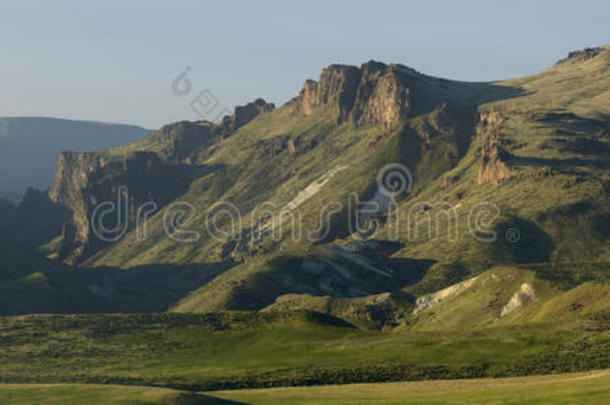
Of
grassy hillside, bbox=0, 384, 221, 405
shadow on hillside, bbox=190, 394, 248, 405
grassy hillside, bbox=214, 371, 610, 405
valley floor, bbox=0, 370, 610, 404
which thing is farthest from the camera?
shadow on hillside, bbox=190, 394, 248, 405

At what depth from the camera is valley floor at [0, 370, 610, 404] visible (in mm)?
80312

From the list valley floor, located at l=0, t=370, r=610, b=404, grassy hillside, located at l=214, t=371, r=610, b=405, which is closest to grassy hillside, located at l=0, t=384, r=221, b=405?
valley floor, located at l=0, t=370, r=610, b=404

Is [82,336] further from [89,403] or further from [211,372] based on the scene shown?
[89,403]

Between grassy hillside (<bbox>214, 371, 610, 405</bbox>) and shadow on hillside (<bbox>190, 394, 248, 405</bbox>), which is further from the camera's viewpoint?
shadow on hillside (<bbox>190, 394, 248, 405</bbox>)

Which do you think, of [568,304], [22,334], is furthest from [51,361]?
[568,304]

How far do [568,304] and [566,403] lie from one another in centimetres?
8386

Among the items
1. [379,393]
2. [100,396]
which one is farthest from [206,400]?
[379,393]

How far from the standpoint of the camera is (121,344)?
15388cm

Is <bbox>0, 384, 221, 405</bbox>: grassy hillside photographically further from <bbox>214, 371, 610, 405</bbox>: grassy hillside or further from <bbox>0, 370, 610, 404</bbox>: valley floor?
<bbox>214, 371, 610, 405</bbox>: grassy hillside

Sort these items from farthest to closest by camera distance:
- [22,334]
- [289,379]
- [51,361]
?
[22,334], [51,361], [289,379]

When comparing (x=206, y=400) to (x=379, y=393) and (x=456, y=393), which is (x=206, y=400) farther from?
(x=456, y=393)

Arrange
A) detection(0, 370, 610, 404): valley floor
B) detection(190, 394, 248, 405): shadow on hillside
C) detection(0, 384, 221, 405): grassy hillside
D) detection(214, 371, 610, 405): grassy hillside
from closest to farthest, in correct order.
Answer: detection(214, 371, 610, 405): grassy hillside → detection(0, 370, 610, 404): valley floor → detection(0, 384, 221, 405): grassy hillside → detection(190, 394, 248, 405): shadow on hillside

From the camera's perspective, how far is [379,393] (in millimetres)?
95312

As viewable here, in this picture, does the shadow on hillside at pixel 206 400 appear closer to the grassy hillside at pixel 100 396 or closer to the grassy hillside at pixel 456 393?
the grassy hillside at pixel 100 396
